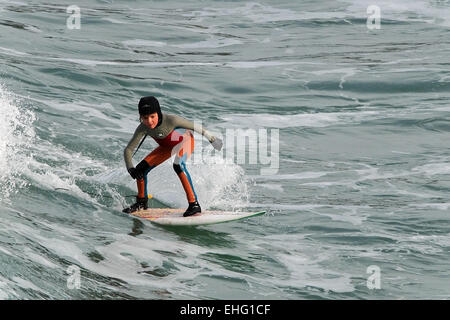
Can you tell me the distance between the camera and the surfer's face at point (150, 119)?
11.8 metres

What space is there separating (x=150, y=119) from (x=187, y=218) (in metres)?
1.62

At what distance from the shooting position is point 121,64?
24375 millimetres

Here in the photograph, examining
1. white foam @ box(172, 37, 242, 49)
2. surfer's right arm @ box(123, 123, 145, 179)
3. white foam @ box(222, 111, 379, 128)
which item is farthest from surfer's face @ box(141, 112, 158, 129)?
white foam @ box(172, 37, 242, 49)

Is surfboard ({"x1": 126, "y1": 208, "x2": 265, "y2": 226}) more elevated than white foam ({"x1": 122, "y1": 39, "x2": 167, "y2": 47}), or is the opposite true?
white foam ({"x1": 122, "y1": 39, "x2": 167, "y2": 47})

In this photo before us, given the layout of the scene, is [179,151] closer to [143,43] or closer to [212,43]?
[143,43]

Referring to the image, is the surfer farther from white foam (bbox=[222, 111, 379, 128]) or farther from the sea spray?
white foam (bbox=[222, 111, 379, 128])

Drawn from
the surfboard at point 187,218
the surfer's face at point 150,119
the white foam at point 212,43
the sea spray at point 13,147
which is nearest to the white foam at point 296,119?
the sea spray at point 13,147

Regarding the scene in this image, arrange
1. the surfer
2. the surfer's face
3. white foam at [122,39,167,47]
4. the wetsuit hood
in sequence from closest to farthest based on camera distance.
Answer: the wetsuit hood → the surfer's face → the surfer → white foam at [122,39,167,47]

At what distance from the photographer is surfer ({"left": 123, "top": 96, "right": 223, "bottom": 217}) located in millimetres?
12023

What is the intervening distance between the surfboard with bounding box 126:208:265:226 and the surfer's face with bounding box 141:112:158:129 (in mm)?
1481

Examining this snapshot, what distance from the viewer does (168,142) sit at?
12422mm

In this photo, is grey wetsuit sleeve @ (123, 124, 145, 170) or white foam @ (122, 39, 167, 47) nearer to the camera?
grey wetsuit sleeve @ (123, 124, 145, 170)

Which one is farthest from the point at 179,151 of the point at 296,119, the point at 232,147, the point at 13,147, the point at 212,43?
the point at 212,43
